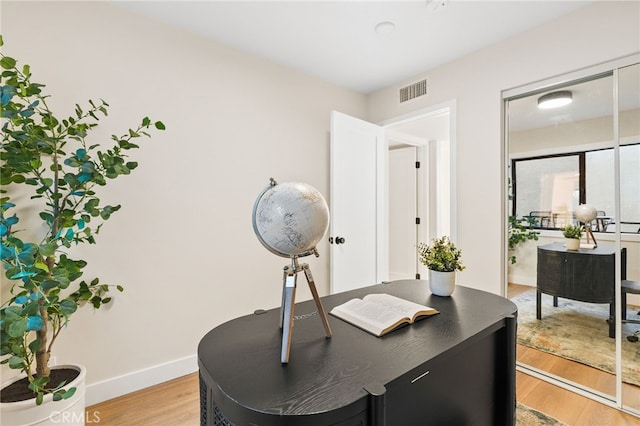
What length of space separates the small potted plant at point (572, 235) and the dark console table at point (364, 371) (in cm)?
120

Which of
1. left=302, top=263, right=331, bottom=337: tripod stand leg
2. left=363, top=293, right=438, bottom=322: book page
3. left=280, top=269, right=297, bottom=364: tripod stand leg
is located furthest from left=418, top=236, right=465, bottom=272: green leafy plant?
left=280, top=269, right=297, bottom=364: tripod stand leg

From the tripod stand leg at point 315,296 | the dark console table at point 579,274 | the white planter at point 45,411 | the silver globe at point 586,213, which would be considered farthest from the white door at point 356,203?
the white planter at point 45,411

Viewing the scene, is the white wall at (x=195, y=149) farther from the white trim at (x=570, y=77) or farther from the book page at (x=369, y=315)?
the book page at (x=369, y=315)

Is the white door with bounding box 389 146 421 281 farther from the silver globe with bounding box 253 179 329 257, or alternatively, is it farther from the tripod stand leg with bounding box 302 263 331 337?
the silver globe with bounding box 253 179 329 257

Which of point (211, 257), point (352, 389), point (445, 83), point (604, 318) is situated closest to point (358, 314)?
point (352, 389)

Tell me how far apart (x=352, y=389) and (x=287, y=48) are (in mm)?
2522

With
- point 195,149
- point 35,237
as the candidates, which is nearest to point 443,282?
point 195,149

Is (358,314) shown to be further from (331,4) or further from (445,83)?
(445,83)

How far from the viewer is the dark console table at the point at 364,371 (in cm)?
74

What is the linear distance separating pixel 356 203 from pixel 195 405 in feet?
6.86

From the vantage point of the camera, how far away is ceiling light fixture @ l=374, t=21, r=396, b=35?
2.14 m

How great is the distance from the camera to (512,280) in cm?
241

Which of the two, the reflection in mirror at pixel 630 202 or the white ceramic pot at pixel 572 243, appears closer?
the reflection in mirror at pixel 630 202

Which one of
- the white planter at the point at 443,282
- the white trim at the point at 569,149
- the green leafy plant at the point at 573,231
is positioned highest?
the white trim at the point at 569,149
